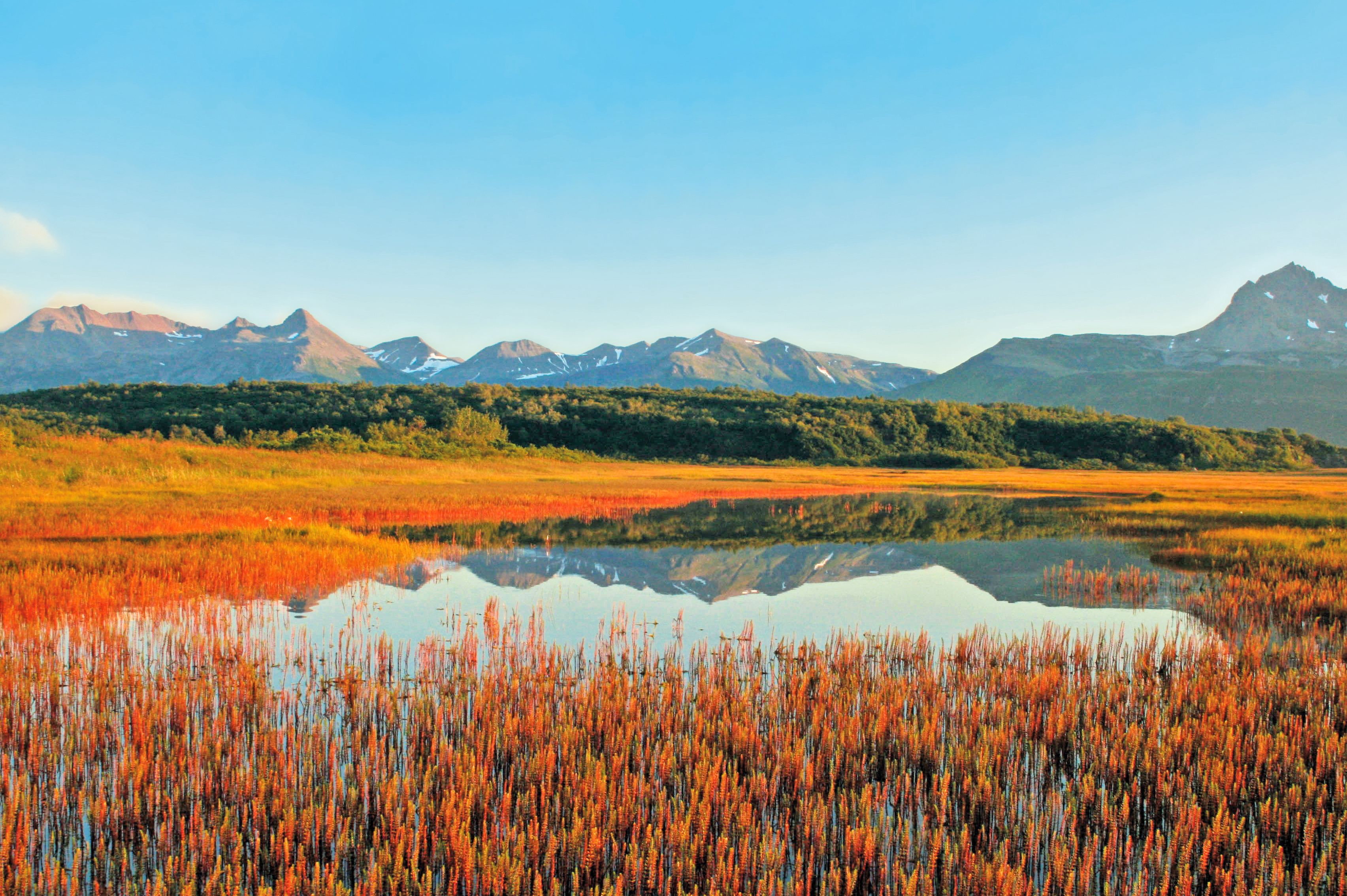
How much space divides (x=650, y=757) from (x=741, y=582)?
11.0 m

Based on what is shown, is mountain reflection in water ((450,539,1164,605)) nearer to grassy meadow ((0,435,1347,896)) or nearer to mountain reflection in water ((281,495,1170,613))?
mountain reflection in water ((281,495,1170,613))

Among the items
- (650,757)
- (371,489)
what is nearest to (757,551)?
(650,757)

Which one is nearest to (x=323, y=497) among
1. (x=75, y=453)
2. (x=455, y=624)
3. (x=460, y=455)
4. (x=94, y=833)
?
(x=75, y=453)

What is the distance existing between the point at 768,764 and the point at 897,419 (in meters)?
112

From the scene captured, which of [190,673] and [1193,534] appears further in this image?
[1193,534]

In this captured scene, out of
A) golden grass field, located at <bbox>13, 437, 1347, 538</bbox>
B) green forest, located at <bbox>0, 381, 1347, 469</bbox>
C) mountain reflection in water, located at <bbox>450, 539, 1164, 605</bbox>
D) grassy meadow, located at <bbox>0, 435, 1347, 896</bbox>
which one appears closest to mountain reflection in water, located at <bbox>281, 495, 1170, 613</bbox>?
mountain reflection in water, located at <bbox>450, 539, 1164, 605</bbox>

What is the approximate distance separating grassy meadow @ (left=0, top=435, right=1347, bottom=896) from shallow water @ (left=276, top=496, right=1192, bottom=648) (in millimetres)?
902

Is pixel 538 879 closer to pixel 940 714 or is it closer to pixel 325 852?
pixel 325 852

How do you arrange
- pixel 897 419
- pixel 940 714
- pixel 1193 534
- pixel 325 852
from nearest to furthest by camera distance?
pixel 325 852, pixel 940 714, pixel 1193 534, pixel 897 419

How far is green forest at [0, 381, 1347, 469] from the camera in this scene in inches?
3637

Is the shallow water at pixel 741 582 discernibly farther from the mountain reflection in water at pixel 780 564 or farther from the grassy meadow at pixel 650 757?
the grassy meadow at pixel 650 757

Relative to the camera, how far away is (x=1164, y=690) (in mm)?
8508

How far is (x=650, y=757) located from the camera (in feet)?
21.6

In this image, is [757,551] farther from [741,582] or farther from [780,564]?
[741,582]
